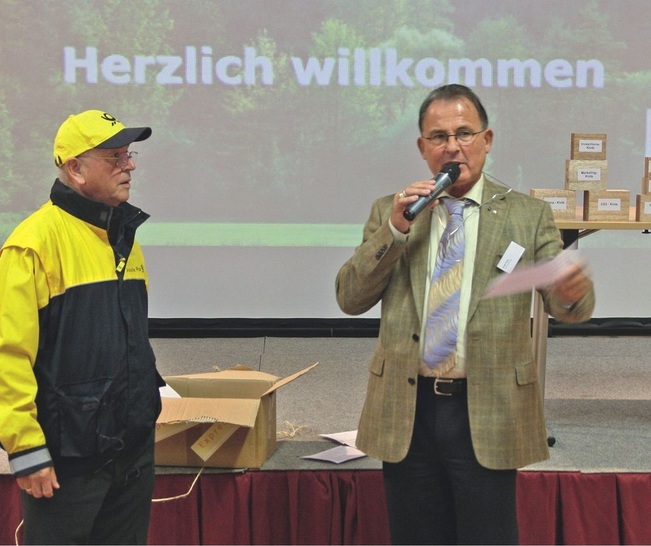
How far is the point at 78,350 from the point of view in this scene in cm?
174

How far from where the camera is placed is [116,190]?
184cm

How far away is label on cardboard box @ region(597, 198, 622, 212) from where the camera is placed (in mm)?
3268

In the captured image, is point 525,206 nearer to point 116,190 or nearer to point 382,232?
point 382,232

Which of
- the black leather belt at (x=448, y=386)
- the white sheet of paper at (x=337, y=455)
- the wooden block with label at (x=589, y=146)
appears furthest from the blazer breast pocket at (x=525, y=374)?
the wooden block with label at (x=589, y=146)

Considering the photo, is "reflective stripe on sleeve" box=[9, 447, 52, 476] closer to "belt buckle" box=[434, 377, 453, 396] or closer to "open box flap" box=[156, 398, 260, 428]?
"belt buckle" box=[434, 377, 453, 396]

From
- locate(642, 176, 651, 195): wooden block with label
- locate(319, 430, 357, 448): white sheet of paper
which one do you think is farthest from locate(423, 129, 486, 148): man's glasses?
locate(642, 176, 651, 195): wooden block with label

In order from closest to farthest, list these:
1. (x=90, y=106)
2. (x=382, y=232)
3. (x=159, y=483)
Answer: (x=382, y=232)
(x=159, y=483)
(x=90, y=106)

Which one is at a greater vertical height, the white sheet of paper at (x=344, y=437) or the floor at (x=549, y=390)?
the white sheet of paper at (x=344, y=437)

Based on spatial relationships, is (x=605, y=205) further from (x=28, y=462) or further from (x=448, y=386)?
(x=28, y=462)

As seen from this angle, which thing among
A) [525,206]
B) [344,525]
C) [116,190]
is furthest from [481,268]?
[344,525]

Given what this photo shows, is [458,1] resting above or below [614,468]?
above

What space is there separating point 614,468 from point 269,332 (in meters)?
3.03

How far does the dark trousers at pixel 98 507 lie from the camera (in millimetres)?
1742

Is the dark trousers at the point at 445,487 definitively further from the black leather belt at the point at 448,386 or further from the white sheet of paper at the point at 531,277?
the white sheet of paper at the point at 531,277
